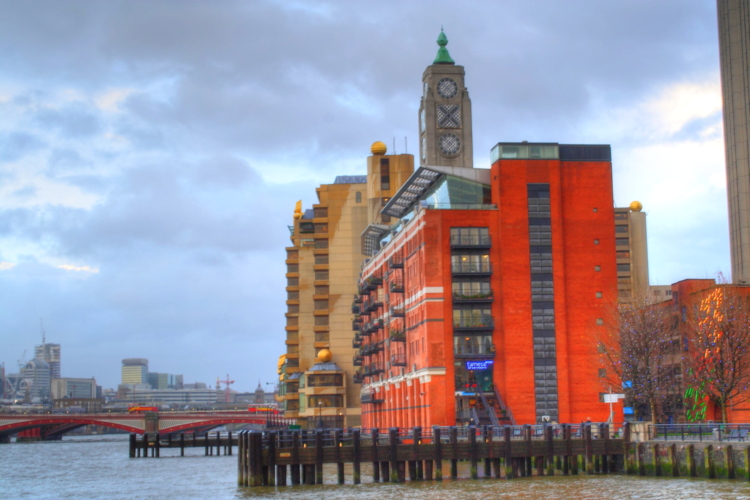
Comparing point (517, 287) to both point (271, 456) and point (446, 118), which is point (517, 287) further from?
point (271, 456)

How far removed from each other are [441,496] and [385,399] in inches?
2228

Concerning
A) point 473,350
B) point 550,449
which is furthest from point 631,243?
point 550,449

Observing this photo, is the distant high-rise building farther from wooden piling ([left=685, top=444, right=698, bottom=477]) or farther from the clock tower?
wooden piling ([left=685, top=444, right=698, bottom=477])

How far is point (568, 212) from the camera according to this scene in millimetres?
87750

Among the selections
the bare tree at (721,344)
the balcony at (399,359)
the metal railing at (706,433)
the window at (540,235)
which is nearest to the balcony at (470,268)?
the window at (540,235)

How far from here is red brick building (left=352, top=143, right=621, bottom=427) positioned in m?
84.9

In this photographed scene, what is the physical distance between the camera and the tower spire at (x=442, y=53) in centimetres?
10719

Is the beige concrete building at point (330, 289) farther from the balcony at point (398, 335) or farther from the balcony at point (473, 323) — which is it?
the balcony at point (473, 323)

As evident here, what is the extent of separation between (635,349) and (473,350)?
1325 cm

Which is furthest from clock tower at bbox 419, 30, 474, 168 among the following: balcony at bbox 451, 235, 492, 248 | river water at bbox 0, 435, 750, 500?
river water at bbox 0, 435, 750, 500

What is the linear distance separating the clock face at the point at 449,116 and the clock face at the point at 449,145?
1148 mm

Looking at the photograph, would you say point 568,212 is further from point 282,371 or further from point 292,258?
point 282,371

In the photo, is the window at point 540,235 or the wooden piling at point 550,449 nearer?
the wooden piling at point 550,449

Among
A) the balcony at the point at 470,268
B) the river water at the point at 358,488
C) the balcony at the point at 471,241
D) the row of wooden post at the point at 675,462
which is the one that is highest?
the balcony at the point at 471,241
